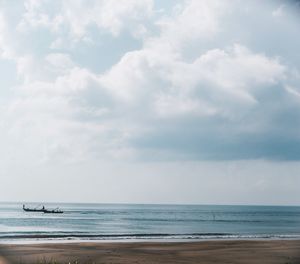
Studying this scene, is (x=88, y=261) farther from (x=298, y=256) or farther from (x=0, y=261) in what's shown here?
(x=298, y=256)

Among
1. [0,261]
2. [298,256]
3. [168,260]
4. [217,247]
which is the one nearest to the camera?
[0,261]

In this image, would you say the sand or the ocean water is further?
the ocean water

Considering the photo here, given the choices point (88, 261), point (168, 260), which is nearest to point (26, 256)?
point (88, 261)

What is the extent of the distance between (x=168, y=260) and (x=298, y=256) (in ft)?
23.4

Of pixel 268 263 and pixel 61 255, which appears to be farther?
pixel 61 255

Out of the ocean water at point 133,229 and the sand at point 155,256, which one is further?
the ocean water at point 133,229

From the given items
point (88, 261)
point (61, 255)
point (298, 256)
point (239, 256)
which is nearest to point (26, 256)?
point (61, 255)

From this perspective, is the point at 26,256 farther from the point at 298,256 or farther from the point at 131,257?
the point at 298,256

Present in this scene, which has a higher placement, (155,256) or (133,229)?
(133,229)

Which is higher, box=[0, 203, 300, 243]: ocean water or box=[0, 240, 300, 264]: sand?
box=[0, 203, 300, 243]: ocean water

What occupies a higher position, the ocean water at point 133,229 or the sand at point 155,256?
the ocean water at point 133,229

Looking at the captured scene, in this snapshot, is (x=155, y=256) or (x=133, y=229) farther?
(x=133, y=229)

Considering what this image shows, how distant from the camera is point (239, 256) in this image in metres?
26.4

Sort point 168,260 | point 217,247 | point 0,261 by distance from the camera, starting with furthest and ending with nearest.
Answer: point 217,247, point 168,260, point 0,261
